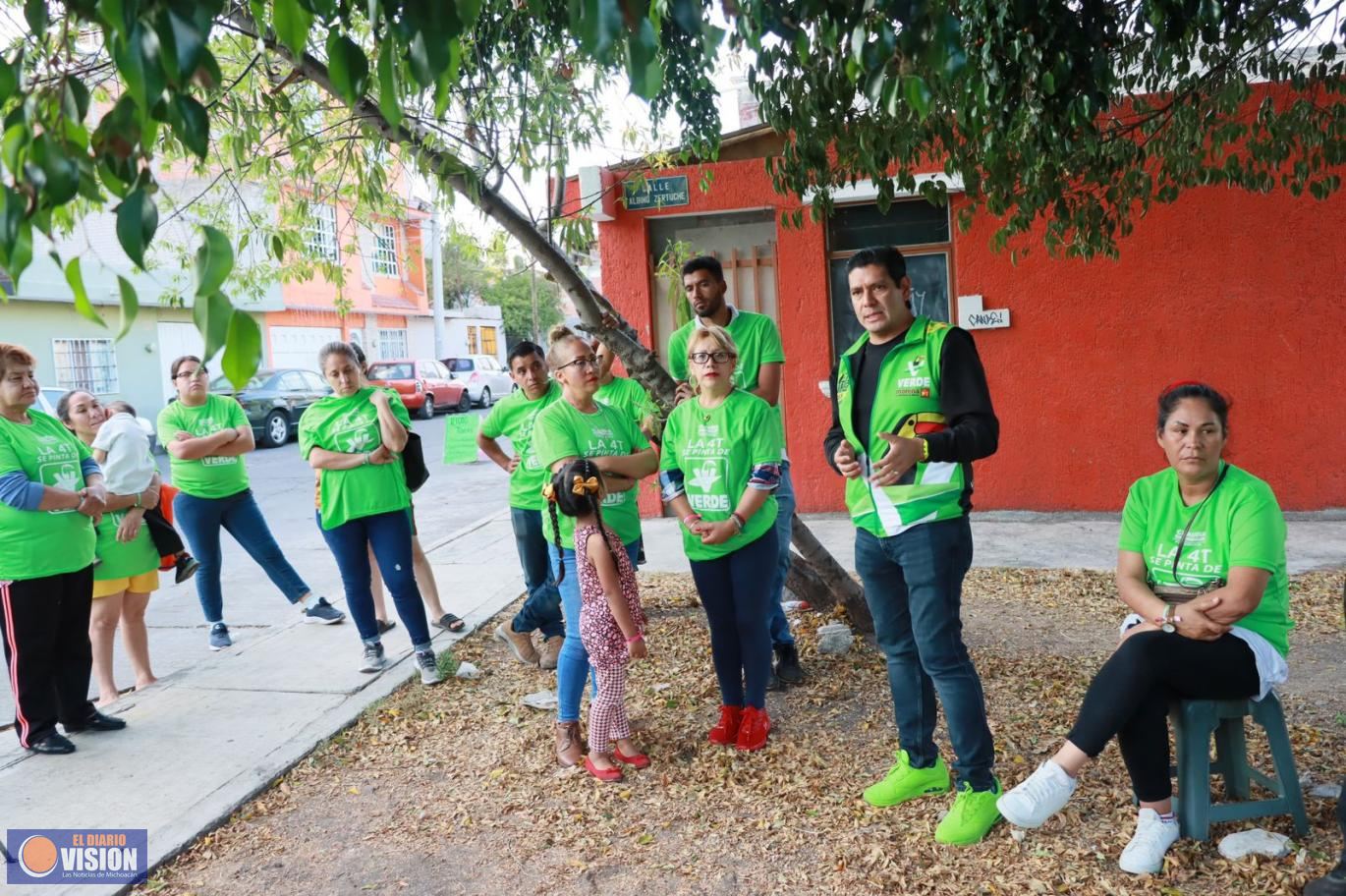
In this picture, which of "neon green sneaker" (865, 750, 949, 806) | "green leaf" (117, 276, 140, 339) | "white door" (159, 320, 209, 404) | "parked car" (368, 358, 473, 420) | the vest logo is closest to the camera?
"green leaf" (117, 276, 140, 339)

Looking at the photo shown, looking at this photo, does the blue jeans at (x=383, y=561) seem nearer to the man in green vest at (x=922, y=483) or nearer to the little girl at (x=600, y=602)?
the little girl at (x=600, y=602)

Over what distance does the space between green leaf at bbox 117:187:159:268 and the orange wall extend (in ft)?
25.4

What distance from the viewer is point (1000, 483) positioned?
28.7 feet

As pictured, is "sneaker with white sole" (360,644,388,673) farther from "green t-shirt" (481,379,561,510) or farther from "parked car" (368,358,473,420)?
"parked car" (368,358,473,420)

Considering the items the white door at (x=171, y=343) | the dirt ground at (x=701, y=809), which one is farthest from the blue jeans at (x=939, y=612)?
the white door at (x=171, y=343)

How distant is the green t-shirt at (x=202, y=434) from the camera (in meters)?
6.16

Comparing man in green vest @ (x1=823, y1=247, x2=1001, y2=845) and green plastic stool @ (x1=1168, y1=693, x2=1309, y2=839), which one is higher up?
man in green vest @ (x1=823, y1=247, x2=1001, y2=845)

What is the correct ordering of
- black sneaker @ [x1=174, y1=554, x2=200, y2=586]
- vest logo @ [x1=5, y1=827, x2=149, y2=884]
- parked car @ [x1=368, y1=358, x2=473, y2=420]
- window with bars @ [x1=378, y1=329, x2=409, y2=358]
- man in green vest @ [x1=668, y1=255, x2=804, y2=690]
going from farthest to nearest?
window with bars @ [x1=378, y1=329, x2=409, y2=358] < parked car @ [x1=368, y1=358, x2=473, y2=420] < black sneaker @ [x1=174, y1=554, x2=200, y2=586] < man in green vest @ [x1=668, y1=255, x2=804, y2=690] < vest logo @ [x1=5, y1=827, x2=149, y2=884]

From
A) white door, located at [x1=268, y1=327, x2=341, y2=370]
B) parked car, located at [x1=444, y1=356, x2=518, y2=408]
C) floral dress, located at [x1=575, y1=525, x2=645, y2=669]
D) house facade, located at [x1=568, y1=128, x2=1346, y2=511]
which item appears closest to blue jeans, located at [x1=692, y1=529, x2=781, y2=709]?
floral dress, located at [x1=575, y1=525, x2=645, y2=669]

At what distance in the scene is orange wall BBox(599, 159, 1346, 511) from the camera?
26.1ft

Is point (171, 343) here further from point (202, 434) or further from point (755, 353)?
point (755, 353)

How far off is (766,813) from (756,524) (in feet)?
3.41

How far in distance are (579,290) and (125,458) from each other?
7.80ft

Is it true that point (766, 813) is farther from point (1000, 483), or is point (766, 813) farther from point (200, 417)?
point (1000, 483)
